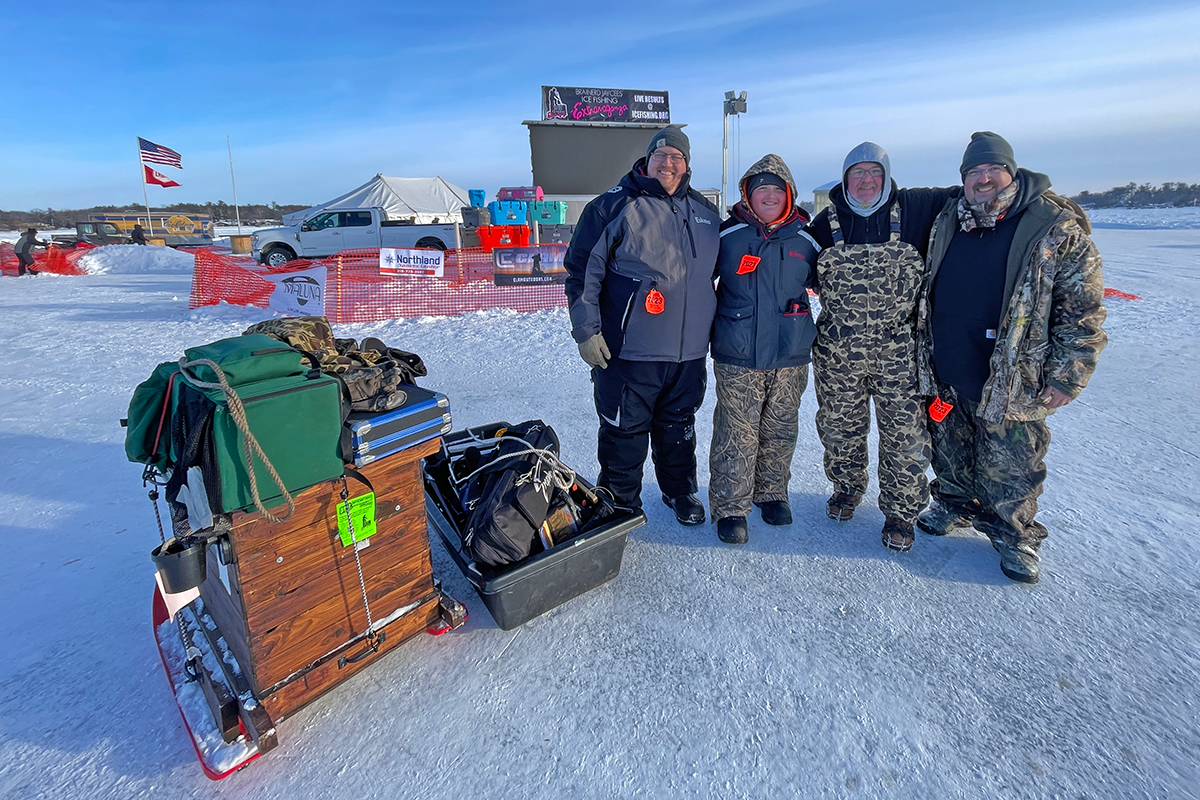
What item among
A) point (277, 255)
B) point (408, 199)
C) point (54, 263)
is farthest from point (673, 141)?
point (408, 199)

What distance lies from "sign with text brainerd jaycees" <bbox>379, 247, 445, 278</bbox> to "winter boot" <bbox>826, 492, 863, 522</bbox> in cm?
839

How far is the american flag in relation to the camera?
68.7 ft

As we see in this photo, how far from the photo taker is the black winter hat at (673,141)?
2.77 m

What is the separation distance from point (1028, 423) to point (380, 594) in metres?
2.77

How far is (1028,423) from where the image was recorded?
2566mm

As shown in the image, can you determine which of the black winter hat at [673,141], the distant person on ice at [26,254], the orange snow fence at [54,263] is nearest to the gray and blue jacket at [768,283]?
the black winter hat at [673,141]

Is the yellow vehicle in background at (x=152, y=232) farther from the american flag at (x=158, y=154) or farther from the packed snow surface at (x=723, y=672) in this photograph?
the packed snow surface at (x=723, y=672)

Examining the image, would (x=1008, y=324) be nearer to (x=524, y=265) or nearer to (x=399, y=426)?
(x=399, y=426)

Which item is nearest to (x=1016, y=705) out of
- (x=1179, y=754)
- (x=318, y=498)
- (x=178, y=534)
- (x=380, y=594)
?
(x=1179, y=754)

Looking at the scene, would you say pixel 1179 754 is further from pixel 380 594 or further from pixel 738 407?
pixel 380 594

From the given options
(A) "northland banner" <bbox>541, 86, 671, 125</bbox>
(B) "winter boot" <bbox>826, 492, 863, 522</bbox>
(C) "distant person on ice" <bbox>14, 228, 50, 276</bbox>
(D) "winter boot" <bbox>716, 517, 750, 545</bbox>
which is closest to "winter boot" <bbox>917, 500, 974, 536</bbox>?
(B) "winter boot" <bbox>826, 492, 863, 522</bbox>

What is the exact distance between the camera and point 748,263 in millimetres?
2725

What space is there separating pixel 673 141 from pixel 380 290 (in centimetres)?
769

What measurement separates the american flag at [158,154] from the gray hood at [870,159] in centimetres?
2629
